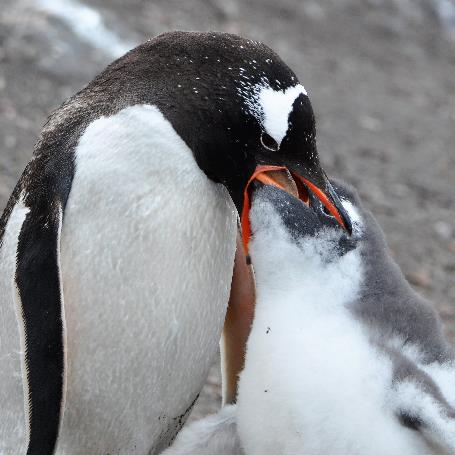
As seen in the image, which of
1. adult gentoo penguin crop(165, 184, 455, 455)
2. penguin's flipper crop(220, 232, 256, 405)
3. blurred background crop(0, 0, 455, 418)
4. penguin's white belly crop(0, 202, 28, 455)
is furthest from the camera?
blurred background crop(0, 0, 455, 418)

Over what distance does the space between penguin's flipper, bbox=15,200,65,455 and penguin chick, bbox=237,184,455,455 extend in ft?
1.30

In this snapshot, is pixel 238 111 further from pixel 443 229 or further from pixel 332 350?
pixel 443 229

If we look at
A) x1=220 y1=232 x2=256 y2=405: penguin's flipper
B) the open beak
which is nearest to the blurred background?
x1=220 y1=232 x2=256 y2=405: penguin's flipper

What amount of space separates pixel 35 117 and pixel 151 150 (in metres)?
2.86

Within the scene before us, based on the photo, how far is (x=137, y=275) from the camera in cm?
230

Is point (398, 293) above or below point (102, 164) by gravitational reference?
above

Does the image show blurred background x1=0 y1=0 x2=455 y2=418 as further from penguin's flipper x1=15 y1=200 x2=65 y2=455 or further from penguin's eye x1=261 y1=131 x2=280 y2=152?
penguin's eye x1=261 y1=131 x2=280 y2=152

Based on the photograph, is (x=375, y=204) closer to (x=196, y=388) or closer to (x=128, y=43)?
(x=128, y=43)

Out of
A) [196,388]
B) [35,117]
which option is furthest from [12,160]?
[196,388]

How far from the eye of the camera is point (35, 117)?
4980mm

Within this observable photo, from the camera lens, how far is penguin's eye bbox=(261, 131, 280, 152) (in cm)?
218

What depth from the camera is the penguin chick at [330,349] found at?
206 centimetres

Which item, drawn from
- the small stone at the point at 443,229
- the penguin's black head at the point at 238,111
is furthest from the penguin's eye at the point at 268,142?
the small stone at the point at 443,229

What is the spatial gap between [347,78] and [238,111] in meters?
4.68
